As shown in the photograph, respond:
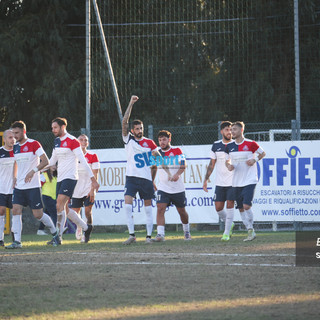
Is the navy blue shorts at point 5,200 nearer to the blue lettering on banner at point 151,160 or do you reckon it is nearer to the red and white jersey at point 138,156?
the red and white jersey at point 138,156

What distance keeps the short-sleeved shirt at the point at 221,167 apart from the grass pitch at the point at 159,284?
8.82 feet

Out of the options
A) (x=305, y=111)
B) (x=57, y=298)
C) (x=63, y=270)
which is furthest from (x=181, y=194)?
(x=305, y=111)

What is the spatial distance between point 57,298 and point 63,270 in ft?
7.45

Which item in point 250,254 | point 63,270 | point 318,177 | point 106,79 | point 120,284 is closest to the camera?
point 120,284

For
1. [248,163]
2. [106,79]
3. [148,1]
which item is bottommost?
[248,163]

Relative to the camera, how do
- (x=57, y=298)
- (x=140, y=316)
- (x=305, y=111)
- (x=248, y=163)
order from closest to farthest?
(x=140, y=316) → (x=57, y=298) → (x=248, y=163) → (x=305, y=111)

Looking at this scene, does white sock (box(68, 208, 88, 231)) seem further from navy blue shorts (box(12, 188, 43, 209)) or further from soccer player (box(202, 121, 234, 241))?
soccer player (box(202, 121, 234, 241))

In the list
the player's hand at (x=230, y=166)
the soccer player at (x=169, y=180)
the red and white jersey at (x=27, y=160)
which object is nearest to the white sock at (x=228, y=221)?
the soccer player at (x=169, y=180)

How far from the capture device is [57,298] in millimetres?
6875

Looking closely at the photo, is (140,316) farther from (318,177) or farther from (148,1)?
(148,1)

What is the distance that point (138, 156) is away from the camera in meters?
13.6

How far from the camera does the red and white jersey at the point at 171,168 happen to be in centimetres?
1416

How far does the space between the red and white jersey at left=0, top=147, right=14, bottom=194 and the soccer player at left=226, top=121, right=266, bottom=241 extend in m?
3.74

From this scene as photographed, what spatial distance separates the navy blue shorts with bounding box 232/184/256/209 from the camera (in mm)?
13539
